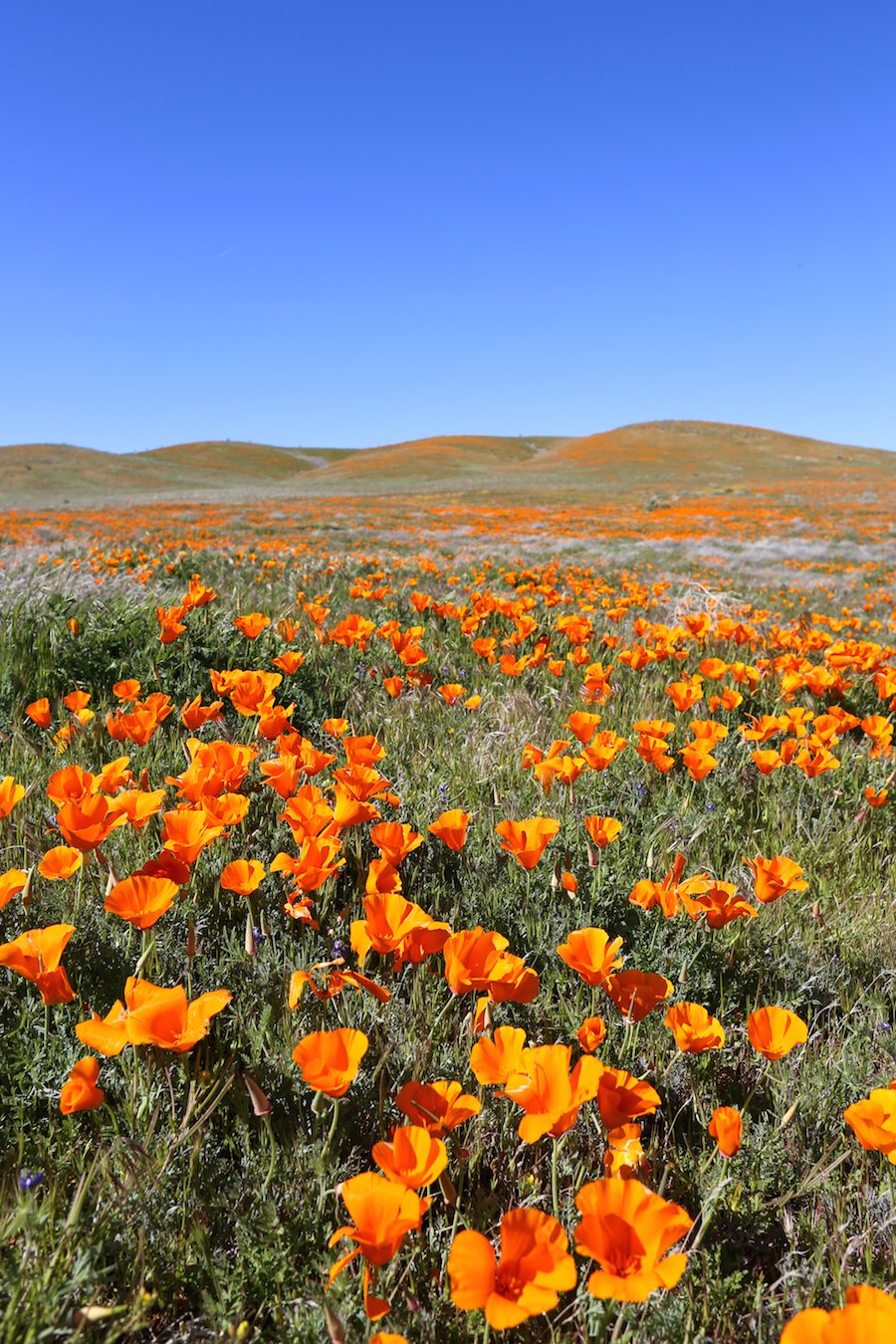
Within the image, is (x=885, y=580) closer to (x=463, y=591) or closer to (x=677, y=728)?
(x=463, y=591)

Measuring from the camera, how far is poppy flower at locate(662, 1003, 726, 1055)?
121cm

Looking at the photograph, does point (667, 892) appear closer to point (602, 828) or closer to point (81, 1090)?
point (602, 828)

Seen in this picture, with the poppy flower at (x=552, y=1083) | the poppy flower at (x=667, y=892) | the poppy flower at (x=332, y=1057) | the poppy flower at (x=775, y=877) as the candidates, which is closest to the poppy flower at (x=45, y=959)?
the poppy flower at (x=332, y=1057)

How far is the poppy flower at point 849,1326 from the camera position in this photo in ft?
2.28

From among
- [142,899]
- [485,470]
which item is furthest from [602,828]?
[485,470]

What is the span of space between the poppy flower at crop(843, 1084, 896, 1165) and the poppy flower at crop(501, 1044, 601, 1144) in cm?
37

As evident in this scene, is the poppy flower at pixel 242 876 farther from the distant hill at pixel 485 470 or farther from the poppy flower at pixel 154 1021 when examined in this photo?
the distant hill at pixel 485 470

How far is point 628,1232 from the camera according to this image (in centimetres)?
89

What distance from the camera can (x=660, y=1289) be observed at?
1.10 metres

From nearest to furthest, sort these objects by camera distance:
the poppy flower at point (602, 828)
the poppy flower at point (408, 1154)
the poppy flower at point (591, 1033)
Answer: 1. the poppy flower at point (408, 1154)
2. the poppy flower at point (591, 1033)
3. the poppy flower at point (602, 828)

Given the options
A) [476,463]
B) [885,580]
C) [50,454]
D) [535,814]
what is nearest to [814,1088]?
[535,814]

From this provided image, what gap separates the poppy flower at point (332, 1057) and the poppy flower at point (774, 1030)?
0.65 m

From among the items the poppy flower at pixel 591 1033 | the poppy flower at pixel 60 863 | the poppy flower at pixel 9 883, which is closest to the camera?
the poppy flower at pixel 591 1033

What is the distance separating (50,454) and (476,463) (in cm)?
3926
